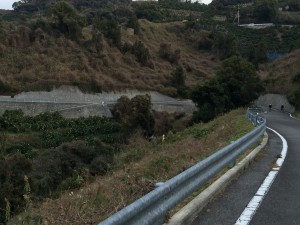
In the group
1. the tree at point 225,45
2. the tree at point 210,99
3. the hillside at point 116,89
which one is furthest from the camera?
the tree at point 225,45

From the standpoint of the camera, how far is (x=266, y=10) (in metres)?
139

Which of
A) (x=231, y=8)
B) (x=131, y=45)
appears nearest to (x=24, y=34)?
(x=131, y=45)

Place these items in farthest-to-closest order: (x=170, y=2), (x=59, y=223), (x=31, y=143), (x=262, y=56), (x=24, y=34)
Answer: (x=170, y=2) < (x=262, y=56) < (x=24, y=34) < (x=31, y=143) < (x=59, y=223)

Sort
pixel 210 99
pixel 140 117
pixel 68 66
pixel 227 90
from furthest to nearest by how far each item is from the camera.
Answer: pixel 68 66 < pixel 140 117 < pixel 227 90 < pixel 210 99

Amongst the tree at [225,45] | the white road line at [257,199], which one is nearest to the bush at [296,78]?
the tree at [225,45]

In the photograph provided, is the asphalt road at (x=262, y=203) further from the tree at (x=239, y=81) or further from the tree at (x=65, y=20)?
the tree at (x=65, y=20)

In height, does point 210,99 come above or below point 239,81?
below

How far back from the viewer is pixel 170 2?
173250 millimetres

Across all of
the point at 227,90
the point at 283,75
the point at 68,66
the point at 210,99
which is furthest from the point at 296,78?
the point at 68,66

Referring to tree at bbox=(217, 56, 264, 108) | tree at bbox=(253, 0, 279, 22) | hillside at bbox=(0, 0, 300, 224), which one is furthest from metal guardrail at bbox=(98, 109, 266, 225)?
tree at bbox=(253, 0, 279, 22)

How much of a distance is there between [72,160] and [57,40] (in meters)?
47.4

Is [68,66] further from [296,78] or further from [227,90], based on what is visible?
[296,78]

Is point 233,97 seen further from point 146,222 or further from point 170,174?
point 146,222

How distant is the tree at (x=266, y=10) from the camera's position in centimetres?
13738
